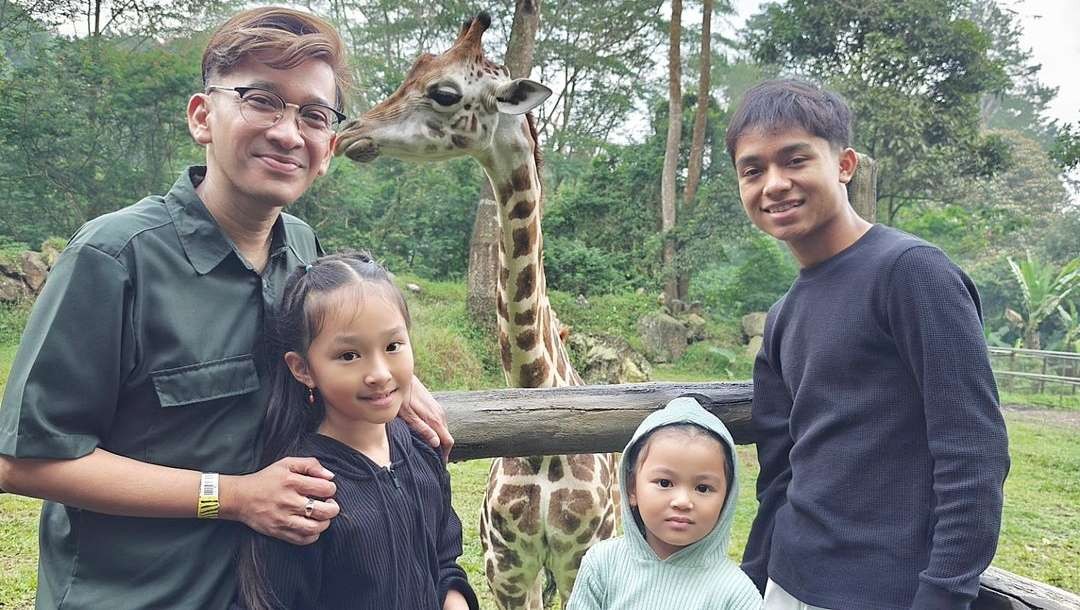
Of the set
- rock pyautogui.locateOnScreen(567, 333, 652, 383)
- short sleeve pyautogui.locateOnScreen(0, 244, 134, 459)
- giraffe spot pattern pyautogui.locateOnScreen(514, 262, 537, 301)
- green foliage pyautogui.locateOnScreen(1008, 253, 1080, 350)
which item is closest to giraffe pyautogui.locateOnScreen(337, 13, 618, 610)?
giraffe spot pattern pyautogui.locateOnScreen(514, 262, 537, 301)

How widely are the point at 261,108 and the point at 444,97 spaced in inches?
68.3

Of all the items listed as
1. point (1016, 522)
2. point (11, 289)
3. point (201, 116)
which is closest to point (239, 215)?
point (201, 116)

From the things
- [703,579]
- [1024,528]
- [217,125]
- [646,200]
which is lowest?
[1024,528]

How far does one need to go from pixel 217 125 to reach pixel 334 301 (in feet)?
1.45

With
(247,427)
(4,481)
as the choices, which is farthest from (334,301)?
(4,481)

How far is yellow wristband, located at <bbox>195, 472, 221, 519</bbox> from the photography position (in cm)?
148

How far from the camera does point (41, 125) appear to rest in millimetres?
11055

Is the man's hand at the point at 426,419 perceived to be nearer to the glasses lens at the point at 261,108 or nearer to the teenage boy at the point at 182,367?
the teenage boy at the point at 182,367

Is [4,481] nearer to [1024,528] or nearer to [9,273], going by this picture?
[1024,528]

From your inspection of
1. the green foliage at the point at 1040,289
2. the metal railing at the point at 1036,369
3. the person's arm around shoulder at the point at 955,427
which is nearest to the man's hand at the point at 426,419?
the person's arm around shoulder at the point at 955,427

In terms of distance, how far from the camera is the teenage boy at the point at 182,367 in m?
1.40

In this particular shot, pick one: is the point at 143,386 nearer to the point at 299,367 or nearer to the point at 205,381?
the point at 205,381

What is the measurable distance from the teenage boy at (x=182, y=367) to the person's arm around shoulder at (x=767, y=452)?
3.98ft

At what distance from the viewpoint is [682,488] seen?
1910mm
